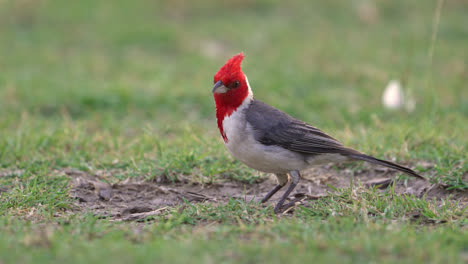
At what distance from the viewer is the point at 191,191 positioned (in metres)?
5.12

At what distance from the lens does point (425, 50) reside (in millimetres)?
10508

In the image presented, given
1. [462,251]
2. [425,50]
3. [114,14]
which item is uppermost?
[425,50]

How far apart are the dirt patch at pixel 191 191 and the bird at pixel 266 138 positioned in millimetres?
272

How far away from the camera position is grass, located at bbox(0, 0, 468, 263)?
358cm

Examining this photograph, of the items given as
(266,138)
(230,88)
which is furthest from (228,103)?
(266,138)

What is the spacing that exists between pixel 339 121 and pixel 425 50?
3823mm

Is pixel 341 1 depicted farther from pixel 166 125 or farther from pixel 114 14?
pixel 166 125

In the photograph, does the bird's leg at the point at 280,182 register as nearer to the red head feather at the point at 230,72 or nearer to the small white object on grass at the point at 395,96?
the red head feather at the point at 230,72

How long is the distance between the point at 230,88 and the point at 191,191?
1.02 m

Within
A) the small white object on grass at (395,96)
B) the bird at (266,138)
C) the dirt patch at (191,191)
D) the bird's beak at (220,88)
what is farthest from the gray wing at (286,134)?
the small white object on grass at (395,96)

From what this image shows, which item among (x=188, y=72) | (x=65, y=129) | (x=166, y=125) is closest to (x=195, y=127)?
(x=166, y=125)

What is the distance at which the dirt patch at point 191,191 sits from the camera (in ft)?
15.7

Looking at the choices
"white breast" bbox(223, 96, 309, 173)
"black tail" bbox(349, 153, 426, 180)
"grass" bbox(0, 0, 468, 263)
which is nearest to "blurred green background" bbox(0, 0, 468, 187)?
"grass" bbox(0, 0, 468, 263)

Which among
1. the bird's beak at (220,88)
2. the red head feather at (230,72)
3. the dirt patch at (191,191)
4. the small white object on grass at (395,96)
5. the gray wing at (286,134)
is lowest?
the dirt patch at (191,191)
